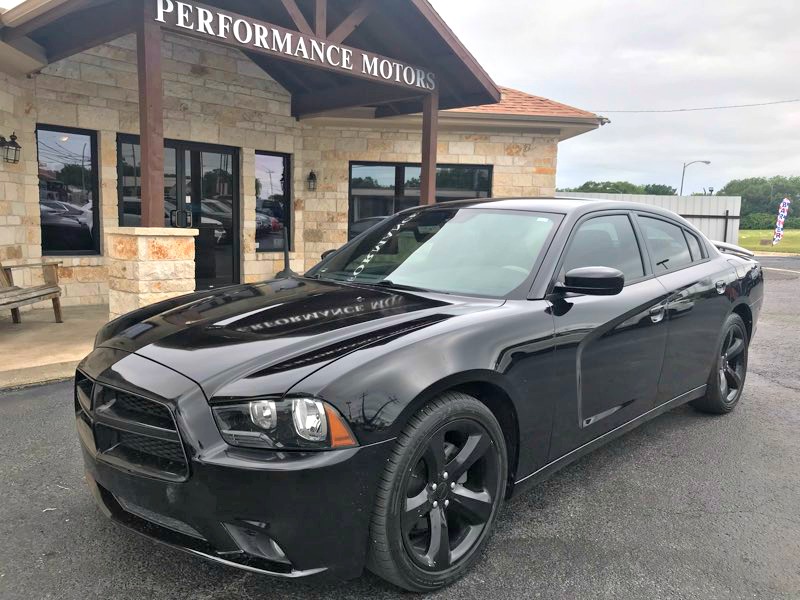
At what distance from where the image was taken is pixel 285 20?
852cm

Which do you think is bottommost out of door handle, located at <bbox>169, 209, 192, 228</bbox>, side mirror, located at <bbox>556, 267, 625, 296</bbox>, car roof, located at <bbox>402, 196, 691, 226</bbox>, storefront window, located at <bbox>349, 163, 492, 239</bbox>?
side mirror, located at <bbox>556, 267, 625, 296</bbox>

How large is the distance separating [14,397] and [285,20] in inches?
236

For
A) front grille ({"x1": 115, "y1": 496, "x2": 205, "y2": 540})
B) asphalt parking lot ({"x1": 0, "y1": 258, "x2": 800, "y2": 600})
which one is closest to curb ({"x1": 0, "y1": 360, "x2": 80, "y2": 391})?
asphalt parking lot ({"x1": 0, "y1": 258, "x2": 800, "y2": 600})

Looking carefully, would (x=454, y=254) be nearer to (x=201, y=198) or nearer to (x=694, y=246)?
(x=694, y=246)

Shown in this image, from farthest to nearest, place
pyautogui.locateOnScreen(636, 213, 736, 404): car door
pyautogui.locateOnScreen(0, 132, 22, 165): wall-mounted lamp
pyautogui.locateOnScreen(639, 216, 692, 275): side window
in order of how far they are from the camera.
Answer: pyautogui.locateOnScreen(0, 132, 22, 165): wall-mounted lamp → pyautogui.locateOnScreen(639, 216, 692, 275): side window → pyautogui.locateOnScreen(636, 213, 736, 404): car door

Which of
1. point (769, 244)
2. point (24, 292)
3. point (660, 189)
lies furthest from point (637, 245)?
point (660, 189)

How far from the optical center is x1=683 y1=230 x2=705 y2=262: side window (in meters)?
4.35

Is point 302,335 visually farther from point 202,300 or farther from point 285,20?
point 285,20

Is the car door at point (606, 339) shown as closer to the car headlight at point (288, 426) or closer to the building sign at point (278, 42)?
the car headlight at point (288, 426)

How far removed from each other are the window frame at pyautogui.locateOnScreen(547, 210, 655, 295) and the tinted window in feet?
2.45

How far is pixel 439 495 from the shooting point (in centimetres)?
241

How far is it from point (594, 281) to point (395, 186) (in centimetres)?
977

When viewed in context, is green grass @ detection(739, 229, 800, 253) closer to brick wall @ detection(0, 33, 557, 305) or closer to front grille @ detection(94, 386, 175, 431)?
brick wall @ detection(0, 33, 557, 305)

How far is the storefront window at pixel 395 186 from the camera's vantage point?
1228 cm
